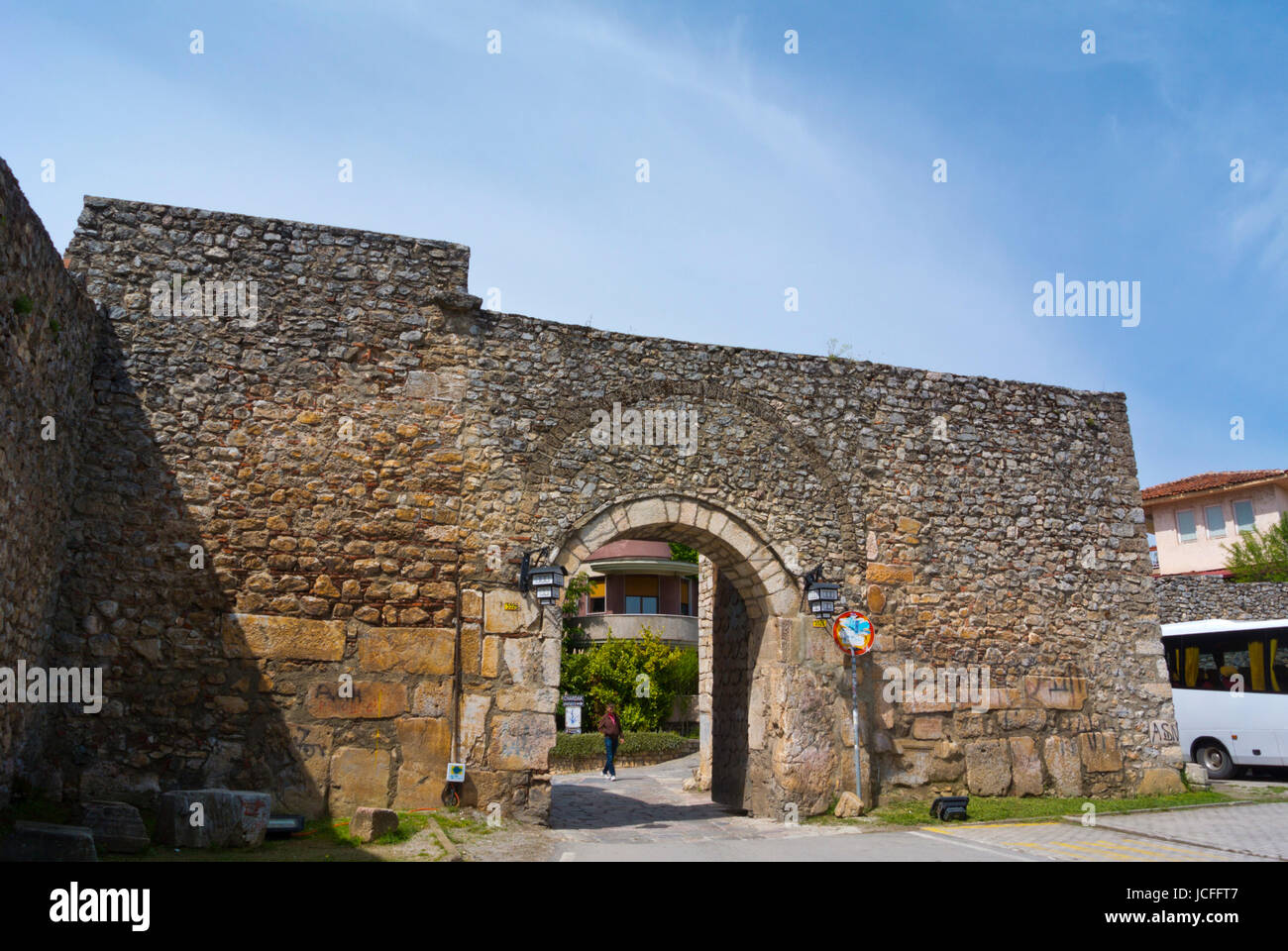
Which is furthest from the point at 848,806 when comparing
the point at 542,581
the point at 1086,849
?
the point at 542,581

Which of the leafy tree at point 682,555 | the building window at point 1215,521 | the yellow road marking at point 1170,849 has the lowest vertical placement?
the yellow road marking at point 1170,849

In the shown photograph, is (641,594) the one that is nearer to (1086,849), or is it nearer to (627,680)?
(627,680)

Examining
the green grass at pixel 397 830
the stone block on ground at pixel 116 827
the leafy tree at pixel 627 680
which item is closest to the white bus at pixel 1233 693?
the green grass at pixel 397 830

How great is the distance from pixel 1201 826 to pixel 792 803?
12.1ft

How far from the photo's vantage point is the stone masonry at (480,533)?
7523 mm

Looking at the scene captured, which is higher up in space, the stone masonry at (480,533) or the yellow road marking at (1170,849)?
the stone masonry at (480,533)

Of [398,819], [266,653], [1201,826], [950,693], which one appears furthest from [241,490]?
[1201,826]

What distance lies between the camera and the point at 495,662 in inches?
321

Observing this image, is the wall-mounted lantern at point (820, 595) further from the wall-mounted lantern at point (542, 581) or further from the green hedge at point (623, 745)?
the green hedge at point (623, 745)

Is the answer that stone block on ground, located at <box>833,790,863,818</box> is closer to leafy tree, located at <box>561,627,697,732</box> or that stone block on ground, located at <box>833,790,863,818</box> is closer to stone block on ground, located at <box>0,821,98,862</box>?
stone block on ground, located at <box>0,821,98,862</box>

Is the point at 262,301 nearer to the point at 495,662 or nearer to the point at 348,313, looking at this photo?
the point at 348,313

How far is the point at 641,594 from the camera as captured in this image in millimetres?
27219

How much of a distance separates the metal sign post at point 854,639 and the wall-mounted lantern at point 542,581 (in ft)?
9.80

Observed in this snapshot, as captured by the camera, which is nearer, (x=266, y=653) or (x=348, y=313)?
(x=266, y=653)
